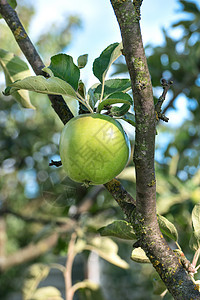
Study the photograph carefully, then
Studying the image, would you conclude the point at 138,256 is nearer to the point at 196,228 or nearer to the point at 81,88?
the point at 196,228

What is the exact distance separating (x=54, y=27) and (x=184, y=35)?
5.15 meters

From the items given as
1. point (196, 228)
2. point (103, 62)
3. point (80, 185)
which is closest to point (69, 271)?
point (80, 185)

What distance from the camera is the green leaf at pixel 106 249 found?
4.28 ft

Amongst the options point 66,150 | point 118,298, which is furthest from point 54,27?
point 66,150

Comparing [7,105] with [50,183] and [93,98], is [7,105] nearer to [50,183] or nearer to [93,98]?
[50,183]

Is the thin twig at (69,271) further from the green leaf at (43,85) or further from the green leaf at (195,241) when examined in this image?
the green leaf at (43,85)

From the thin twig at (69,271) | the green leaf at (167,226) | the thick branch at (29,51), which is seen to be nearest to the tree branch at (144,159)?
the green leaf at (167,226)

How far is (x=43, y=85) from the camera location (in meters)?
0.42

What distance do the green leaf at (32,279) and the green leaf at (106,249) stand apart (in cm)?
24

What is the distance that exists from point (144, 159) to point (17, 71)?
42cm

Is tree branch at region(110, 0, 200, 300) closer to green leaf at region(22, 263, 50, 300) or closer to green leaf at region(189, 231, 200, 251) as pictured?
green leaf at region(189, 231, 200, 251)

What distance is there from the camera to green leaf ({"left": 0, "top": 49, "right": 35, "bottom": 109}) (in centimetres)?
69

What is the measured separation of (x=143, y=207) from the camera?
42cm

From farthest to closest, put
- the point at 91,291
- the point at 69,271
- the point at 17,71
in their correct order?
the point at 91,291 < the point at 69,271 < the point at 17,71
